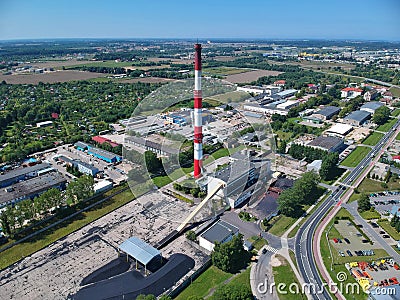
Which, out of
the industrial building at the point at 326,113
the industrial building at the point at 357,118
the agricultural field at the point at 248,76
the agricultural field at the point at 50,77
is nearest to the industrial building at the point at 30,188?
the industrial building at the point at 326,113

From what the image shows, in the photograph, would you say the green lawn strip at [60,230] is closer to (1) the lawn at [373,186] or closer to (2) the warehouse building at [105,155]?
(2) the warehouse building at [105,155]

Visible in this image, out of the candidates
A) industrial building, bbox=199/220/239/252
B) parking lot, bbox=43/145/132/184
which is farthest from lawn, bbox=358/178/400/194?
parking lot, bbox=43/145/132/184

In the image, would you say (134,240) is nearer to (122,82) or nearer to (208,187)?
(208,187)

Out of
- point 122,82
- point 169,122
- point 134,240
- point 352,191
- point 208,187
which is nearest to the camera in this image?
point 134,240

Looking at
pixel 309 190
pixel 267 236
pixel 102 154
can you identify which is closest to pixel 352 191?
pixel 309 190

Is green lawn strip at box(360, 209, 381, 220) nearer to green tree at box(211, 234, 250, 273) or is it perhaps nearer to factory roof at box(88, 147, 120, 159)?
green tree at box(211, 234, 250, 273)
